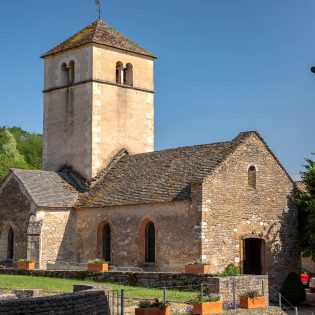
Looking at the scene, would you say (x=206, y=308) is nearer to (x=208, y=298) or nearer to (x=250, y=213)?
(x=208, y=298)

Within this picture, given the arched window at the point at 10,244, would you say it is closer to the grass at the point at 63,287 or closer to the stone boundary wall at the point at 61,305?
the grass at the point at 63,287

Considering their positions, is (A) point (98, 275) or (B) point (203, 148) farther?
(B) point (203, 148)

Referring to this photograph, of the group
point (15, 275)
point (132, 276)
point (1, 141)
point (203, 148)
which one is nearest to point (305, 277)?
point (203, 148)

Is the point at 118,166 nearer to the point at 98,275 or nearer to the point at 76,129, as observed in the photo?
the point at 76,129

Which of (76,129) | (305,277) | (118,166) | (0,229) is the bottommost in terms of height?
(305,277)

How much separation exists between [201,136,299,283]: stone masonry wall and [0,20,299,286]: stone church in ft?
0.17

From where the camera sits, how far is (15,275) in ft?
107

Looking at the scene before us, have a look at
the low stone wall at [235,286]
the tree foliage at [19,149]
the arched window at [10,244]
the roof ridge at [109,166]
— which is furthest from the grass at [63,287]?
the tree foliage at [19,149]

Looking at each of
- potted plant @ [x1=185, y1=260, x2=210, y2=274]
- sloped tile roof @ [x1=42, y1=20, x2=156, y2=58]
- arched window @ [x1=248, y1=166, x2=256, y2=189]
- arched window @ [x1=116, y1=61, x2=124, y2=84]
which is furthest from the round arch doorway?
sloped tile roof @ [x1=42, y1=20, x2=156, y2=58]

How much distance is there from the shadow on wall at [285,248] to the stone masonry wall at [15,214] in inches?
539

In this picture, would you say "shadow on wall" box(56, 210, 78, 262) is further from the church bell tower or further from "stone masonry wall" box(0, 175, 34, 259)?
the church bell tower

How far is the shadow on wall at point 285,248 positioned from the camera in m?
32.8

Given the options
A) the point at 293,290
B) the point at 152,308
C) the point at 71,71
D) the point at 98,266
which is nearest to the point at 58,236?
the point at 98,266

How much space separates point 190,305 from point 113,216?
534 inches
